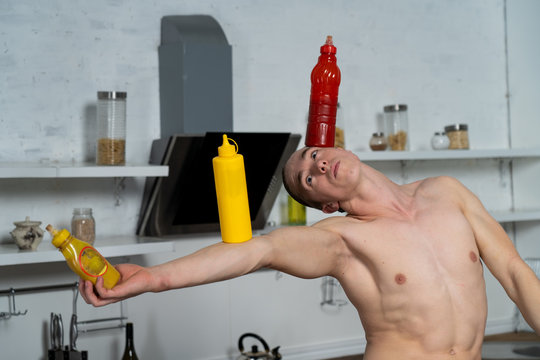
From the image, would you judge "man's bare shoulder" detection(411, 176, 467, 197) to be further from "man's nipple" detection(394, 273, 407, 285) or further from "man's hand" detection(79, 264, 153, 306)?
"man's hand" detection(79, 264, 153, 306)

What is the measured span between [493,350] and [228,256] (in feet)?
7.12

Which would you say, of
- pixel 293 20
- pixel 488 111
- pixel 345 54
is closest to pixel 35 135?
pixel 293 20

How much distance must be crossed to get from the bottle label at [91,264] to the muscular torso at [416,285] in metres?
0.57

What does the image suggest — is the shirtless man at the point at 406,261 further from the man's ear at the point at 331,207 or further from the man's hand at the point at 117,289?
the man's hand at the point at 117,289

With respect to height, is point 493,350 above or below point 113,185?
below

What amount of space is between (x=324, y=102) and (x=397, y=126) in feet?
5.67

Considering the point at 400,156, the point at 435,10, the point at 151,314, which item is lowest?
the point at 151,314

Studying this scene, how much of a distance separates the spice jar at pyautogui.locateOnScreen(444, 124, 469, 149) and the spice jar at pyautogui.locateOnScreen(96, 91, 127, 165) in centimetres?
169

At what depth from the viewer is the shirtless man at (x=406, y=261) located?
146 centimetres

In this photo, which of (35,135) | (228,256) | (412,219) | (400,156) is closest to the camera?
(228,256)

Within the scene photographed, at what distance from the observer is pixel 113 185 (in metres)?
2.78

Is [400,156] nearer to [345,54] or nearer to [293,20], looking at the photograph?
[345,54]

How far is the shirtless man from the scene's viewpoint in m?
1.46

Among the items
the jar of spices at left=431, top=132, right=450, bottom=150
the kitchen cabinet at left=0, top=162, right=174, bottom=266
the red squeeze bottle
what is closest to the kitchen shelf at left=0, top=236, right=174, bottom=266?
the kitchen cabinet at left=0, top=162, right=174, bottom=266
